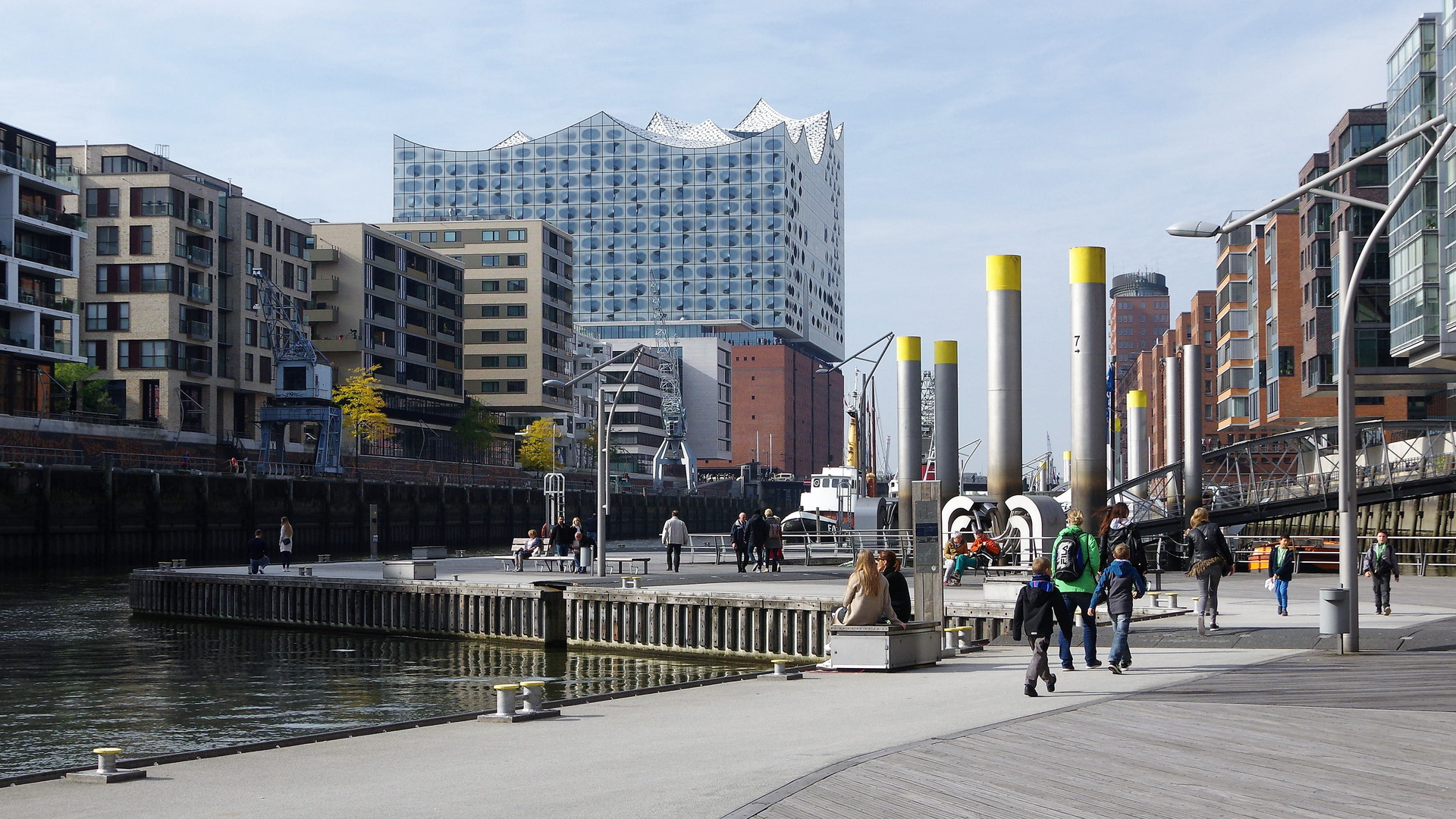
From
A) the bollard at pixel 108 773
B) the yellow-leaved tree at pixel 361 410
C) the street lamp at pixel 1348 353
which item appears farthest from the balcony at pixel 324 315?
the bollard at pixel 108 773

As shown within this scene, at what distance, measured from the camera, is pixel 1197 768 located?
1097cm

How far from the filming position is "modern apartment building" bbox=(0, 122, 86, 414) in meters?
83.4

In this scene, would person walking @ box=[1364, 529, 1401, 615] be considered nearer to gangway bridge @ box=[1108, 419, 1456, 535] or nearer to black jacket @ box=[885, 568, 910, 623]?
black jacket @ box=[885, 568, 910, 623]

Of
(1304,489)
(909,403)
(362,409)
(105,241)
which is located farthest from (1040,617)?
(362,409)

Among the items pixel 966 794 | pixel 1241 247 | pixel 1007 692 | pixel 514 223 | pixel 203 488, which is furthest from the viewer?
pixel 514 223

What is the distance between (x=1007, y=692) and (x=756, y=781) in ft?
20.3

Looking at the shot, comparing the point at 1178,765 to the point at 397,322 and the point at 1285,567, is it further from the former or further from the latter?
the point at 397,322

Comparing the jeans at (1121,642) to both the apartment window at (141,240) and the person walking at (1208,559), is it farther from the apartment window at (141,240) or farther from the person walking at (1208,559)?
the apartment window at (141,240)

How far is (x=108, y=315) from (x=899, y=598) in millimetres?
88692

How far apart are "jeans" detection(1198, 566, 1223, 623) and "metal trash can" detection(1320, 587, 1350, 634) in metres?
2.05

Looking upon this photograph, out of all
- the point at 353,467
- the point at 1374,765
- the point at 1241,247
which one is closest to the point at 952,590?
the point at 1374,765

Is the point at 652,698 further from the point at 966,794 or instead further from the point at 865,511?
the point at 865,511

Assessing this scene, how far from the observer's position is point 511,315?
147750mm

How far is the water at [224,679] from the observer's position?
70.5ft
